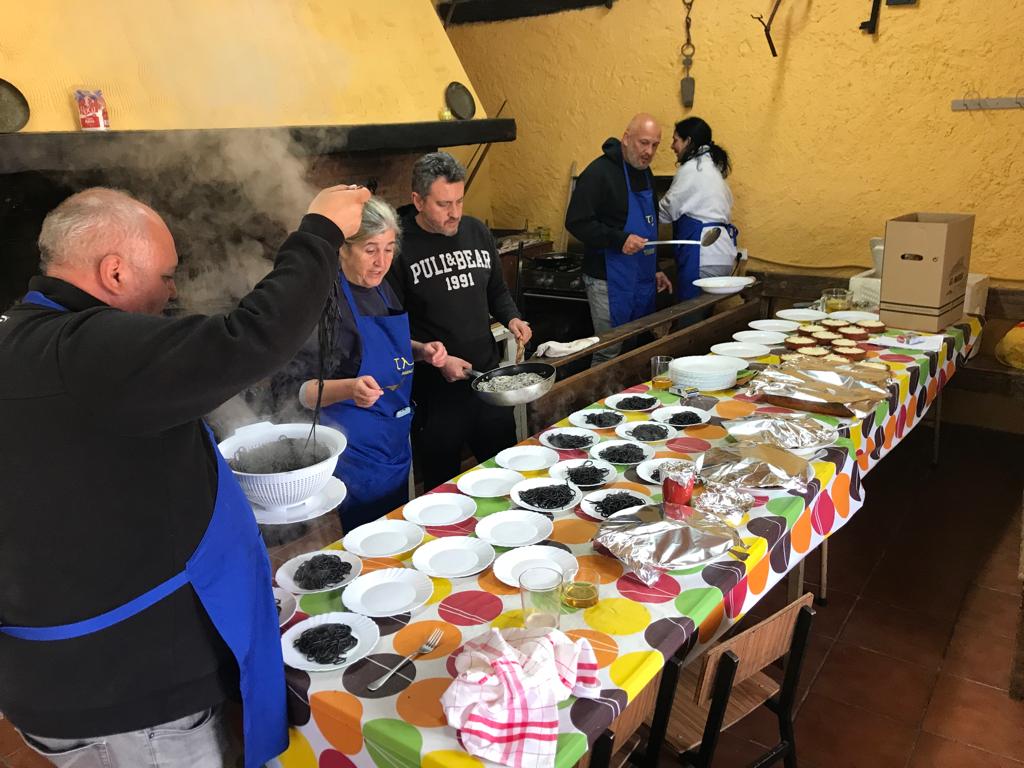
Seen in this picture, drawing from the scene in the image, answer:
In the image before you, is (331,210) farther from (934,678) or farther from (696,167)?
(696,167)

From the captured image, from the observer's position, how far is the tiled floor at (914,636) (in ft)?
8.18

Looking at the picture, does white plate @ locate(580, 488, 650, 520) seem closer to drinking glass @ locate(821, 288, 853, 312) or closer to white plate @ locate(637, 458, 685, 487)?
white plate @ locate(637, 458, 685, 487)

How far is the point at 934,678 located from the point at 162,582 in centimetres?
276

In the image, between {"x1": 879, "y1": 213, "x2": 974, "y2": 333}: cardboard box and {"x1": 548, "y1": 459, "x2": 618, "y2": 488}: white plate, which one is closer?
{"x1": 548, "y1": 459, "x2": 618, "y2": 488}: white plate

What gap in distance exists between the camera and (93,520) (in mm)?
1280

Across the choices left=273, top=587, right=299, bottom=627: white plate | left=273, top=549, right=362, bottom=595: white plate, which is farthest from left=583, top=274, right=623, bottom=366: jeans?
left=273, top=587, right=299, bottom=627: white plate

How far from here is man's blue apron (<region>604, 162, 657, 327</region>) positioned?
5.01 metres

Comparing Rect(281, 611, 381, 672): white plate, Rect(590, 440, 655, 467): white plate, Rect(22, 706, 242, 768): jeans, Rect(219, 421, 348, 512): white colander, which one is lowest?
Rect(22, 706, 242, 768): jeans

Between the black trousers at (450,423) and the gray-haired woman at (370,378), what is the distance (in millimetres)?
431

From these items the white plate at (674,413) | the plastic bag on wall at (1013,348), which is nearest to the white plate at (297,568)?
the white plate at (674,413)

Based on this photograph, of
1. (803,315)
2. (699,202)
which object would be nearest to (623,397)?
(803,315)

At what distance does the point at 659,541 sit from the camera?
188 cm

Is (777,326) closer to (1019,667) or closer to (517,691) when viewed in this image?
(1019,667)

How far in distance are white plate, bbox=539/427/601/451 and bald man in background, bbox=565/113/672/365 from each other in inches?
92.5
